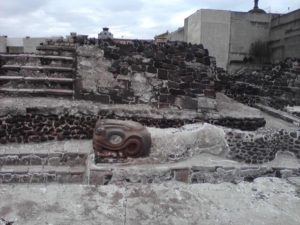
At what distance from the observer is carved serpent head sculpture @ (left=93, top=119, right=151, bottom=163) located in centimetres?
399

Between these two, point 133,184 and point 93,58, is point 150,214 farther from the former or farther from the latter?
point 93,58

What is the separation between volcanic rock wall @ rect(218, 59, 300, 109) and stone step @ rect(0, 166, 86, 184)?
5818 millimetres

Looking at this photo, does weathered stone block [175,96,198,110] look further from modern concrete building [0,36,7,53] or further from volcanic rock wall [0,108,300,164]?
modern concrete building [0,36,7,53]

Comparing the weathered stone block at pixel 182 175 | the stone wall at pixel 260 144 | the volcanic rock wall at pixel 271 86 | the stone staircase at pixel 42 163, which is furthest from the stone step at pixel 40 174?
the volcanic rock wall at pixel 271 86

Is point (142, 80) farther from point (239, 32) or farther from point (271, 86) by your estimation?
point (239, 32)

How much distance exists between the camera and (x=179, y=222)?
3.12 metres

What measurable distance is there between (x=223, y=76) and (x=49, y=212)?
24.0 ft

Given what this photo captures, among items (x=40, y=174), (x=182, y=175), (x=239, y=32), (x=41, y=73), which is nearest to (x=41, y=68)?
(x=41, y=73)

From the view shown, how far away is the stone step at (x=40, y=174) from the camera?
3951mm

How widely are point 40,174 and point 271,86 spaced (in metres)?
6.71

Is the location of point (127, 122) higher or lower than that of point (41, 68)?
lower

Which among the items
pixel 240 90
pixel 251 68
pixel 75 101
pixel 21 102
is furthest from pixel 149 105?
pixel 251 68

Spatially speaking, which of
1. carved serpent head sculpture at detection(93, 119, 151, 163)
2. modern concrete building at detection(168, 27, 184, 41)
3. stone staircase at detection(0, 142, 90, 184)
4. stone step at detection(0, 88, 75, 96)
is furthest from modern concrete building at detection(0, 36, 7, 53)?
carved serpent head sculpture at detection(93, 119, 151, 163)

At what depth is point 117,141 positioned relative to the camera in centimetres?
400
